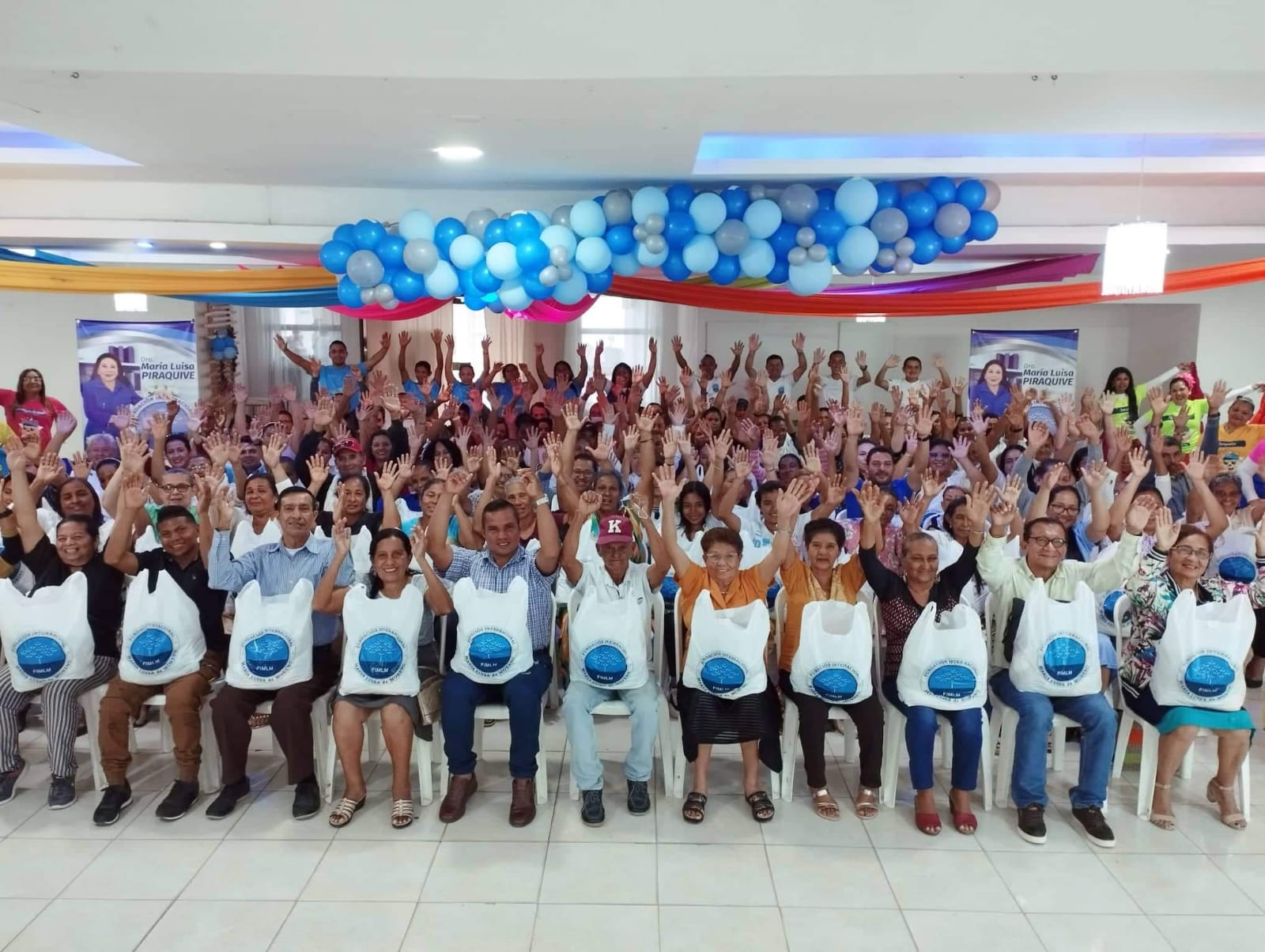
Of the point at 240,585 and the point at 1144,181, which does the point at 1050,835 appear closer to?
the point at 240,585

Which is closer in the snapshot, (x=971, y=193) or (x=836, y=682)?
(x=836, y=682)

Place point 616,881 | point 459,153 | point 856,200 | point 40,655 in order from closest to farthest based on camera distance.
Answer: point 616,881, point 40,655, point 459,153, point 856,200

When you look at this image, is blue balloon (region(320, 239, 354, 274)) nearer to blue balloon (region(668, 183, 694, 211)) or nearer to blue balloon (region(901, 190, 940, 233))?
blue balloon (region(668, 183, 694, 211))

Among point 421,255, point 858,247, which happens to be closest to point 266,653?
point 421,255

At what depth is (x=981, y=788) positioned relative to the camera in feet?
11.0

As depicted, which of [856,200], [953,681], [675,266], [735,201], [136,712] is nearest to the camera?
[953,681]

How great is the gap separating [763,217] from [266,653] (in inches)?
109

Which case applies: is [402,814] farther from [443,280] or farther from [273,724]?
[443,280]

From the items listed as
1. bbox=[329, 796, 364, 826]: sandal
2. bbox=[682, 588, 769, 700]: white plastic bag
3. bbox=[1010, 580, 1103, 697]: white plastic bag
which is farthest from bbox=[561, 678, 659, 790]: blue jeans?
bbox=[1010, 580, 1103, 697]: white plastic bag

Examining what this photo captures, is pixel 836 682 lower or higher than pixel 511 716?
higher

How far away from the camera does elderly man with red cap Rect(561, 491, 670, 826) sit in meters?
3.12

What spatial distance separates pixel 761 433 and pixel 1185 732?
2.74 m

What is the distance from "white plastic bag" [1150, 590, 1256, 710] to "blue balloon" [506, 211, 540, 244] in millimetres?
2954

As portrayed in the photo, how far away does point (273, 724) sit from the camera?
3.15 metres
